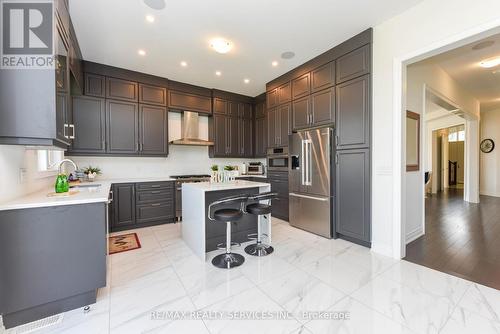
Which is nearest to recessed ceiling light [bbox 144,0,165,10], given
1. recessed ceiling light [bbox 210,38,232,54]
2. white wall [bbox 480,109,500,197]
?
recessed ceiling light [bbox 210,38,232,54]

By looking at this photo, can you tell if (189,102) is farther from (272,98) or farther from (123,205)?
(123,205)

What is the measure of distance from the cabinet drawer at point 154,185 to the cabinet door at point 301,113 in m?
2.73

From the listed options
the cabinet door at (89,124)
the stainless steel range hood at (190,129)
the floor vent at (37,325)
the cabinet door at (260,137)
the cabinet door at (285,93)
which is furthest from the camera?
the cabinet door at (260,137)

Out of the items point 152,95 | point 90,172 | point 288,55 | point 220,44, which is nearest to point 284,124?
point 288,55

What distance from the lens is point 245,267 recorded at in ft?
8.12

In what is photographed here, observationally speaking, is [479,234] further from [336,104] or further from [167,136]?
[167,136]

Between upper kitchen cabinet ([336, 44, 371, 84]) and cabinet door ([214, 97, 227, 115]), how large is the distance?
277 cm

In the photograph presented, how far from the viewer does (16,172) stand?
1895 millimetres

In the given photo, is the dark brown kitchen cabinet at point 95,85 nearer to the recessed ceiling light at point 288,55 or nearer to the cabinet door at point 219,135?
the cabinet door at point 219,135

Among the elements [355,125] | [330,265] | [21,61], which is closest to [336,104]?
[355,125]

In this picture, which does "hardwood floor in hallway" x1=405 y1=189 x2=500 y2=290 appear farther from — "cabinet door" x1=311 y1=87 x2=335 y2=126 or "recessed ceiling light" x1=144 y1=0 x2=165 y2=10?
"recessed ceiling light" x1=144 y1=0 x2=165 y2=10

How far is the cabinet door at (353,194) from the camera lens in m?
2.96

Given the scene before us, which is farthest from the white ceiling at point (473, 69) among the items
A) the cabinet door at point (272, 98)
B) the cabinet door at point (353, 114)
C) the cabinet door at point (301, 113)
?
the cabinet door at point (272, 98)

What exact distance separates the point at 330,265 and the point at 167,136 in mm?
3831
